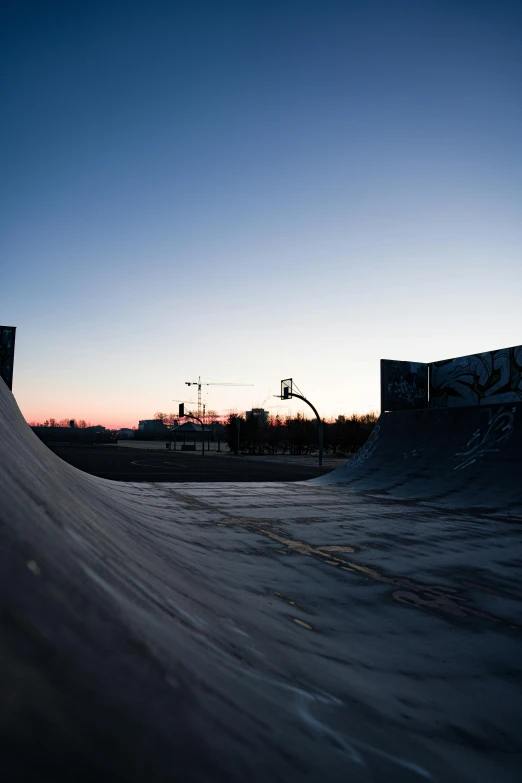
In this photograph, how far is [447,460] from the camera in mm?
13750

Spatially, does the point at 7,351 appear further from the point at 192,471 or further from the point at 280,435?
the point at 280,435

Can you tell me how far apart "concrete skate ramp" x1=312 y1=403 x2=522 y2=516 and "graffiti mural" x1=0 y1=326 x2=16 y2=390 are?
12146 mm

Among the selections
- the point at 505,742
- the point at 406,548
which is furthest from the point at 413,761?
the point at 406,548

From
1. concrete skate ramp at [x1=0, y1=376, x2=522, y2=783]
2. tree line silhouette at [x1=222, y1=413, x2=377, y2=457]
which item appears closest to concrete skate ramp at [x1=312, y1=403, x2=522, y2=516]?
concrete skate ramp at [x1=0, y1=376, x2=522, y2=783]

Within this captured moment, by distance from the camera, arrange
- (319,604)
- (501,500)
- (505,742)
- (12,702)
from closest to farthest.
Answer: (12,702), (505,742), (319,604), (501,500)

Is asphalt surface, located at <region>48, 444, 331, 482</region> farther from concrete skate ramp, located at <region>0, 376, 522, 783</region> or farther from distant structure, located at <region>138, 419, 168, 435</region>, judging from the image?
distant structure, located at <region>138, 419, 168, 435</region>

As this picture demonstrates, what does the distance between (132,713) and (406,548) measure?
525cm

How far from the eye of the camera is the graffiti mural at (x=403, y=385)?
1942 centimetres

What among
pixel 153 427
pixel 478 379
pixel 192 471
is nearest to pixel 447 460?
pixel 478 379

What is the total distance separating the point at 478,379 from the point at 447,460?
17.6 feet

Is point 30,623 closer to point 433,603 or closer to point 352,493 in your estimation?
point 433,603

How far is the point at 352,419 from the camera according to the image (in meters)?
41.2

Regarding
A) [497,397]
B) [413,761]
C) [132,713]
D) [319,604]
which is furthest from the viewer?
[497,397]

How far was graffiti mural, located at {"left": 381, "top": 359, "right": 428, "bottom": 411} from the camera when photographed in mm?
19422
